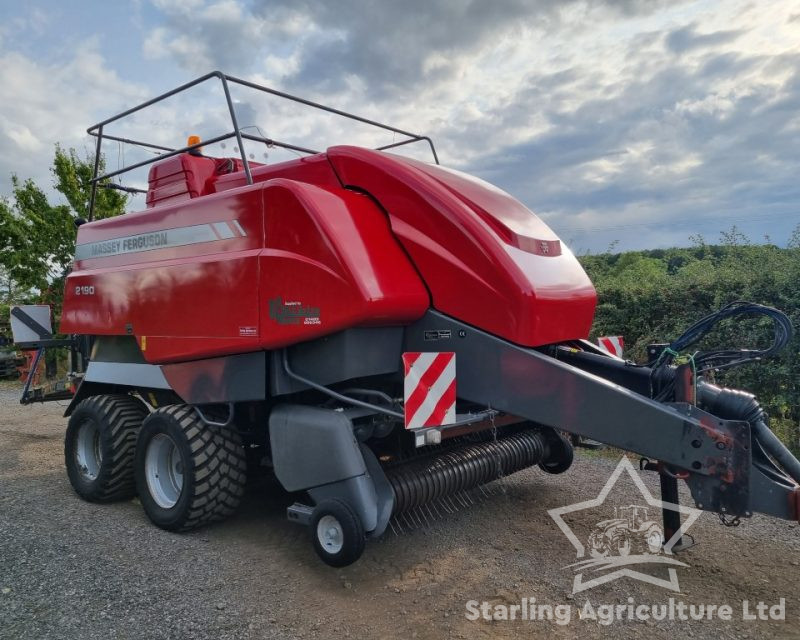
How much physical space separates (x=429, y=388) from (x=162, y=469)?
2.25m

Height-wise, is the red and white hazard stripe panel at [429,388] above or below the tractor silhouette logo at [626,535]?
above

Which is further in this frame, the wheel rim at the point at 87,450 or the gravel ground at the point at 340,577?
the wheel rim at the point at 87,450

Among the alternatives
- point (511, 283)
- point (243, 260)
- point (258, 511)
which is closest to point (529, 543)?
point (511, 283)

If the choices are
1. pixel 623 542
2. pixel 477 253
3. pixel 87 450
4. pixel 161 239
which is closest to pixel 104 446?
pixel 87 450

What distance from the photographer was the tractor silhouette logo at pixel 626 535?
381cm

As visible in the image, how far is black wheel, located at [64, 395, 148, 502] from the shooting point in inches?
191

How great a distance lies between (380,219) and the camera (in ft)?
12.5

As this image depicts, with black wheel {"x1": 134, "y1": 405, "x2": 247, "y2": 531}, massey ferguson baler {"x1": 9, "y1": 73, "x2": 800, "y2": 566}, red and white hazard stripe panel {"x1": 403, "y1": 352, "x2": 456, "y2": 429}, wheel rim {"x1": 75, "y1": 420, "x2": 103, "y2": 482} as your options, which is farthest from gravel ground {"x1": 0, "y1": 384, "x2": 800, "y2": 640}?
red and white hazard stripe panel {"x1": 403, "y1": 352, "x2": 456, "y2": 429}

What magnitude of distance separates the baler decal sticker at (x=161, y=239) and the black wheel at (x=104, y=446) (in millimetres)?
1197

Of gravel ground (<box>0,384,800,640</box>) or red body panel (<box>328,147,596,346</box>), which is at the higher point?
red body panel (<box>328,147,596,346</box>)

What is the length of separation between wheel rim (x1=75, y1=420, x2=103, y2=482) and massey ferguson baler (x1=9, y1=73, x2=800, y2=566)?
2.70 feet

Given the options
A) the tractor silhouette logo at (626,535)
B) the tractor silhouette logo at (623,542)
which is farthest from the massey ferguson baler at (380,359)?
the tractor silhouette logo at (626,535)

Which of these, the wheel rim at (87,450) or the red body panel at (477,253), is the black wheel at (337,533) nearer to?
the red body panel at (477,253)

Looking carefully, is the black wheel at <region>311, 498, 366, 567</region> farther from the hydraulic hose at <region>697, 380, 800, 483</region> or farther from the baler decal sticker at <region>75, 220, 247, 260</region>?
the hydraulic hose at <region>697, 380, 800, 483</region>
